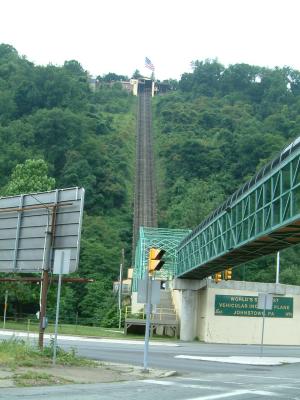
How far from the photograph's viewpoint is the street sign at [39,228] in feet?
64.7

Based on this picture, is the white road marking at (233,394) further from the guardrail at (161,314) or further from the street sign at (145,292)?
the guardrail at (161,314)

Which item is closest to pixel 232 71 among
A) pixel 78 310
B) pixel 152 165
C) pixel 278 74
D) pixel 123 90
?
pixel 278 74

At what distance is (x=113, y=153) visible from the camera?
122062mm

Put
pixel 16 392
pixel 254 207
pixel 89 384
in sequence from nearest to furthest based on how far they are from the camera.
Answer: pixel 16 392 → pixel 89 384 → pixel 254 207

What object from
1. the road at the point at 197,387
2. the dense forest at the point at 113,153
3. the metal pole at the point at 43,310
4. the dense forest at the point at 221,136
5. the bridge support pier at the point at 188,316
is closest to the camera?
the road at the point at 197,387

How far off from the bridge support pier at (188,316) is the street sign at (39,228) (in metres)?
21.5

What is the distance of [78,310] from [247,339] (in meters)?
31.6

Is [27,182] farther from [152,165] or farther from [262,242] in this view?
[152,165]

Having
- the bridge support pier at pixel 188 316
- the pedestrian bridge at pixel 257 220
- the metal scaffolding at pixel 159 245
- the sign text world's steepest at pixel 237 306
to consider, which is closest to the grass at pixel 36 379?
the pedestrian bridge at pixel 257 220

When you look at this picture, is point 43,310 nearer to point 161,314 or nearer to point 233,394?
point 233,394

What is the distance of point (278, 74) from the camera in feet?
536

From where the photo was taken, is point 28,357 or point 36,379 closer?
point 36,379

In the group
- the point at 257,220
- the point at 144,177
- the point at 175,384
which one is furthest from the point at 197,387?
the point at 144,177

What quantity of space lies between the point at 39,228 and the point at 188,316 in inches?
885
